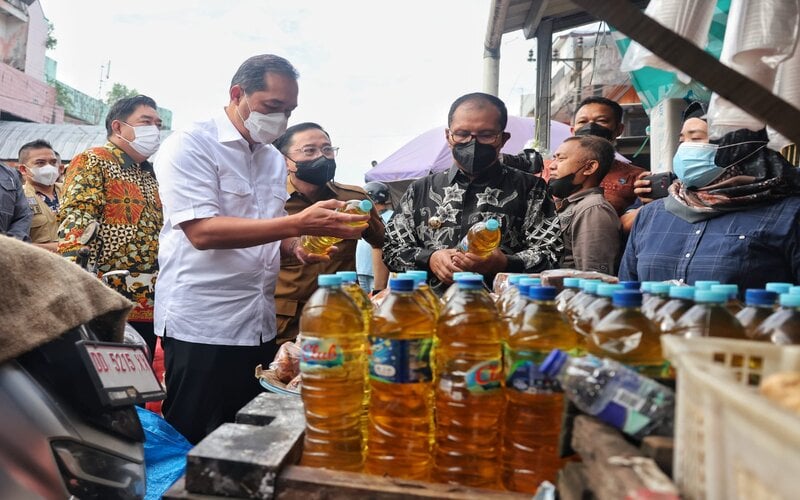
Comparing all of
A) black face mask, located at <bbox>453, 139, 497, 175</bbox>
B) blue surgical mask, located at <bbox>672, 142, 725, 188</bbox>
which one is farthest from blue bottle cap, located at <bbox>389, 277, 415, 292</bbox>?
blue surgical mask, located at <bbox>672, 142, 725, 188</bbox>

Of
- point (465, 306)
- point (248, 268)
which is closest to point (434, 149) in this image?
point (248, 268)

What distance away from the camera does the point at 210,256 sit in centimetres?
288

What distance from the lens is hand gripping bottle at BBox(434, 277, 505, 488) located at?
54.9 inches

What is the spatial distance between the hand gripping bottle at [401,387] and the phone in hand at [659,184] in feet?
9.60

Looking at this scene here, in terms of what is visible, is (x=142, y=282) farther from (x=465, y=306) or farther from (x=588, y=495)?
(x=588, y=495)

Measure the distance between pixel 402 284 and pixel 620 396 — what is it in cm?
62

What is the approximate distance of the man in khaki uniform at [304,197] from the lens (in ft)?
12.8

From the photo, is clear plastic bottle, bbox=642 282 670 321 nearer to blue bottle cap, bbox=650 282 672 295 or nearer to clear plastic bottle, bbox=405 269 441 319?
blue bottle cap, bbox=650 282 672 295

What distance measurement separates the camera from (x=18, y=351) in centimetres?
146

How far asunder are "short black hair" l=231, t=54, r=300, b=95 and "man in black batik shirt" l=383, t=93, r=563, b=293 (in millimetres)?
1014

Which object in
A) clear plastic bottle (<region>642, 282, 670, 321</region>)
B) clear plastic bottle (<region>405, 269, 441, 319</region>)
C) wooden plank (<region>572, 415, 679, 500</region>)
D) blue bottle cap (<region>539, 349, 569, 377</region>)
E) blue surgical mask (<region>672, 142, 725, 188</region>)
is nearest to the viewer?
wooden plank (<region>572, 415, 679, 500</region>)

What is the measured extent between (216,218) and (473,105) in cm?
155

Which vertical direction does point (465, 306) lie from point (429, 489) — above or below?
above

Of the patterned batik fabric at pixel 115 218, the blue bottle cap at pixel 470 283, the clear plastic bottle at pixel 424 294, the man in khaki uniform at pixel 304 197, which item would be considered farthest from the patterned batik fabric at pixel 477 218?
the patterned batik fabric at pixel 115 218
